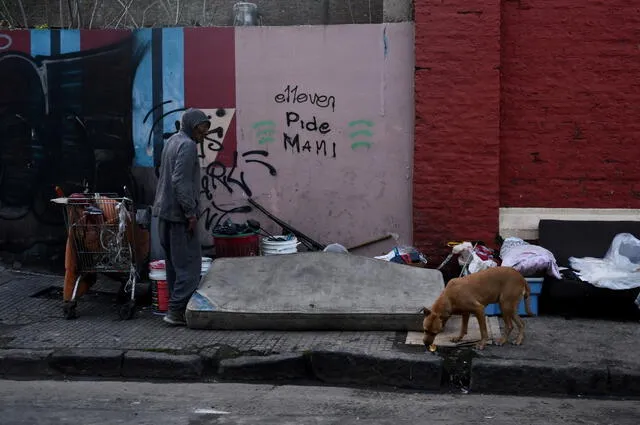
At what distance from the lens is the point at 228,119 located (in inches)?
363

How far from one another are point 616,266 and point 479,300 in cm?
213

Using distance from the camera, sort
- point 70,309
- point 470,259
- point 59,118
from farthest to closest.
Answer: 1. point 59,118
2. point 470,259
3. point 70,309

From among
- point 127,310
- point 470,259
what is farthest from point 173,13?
point 470,259

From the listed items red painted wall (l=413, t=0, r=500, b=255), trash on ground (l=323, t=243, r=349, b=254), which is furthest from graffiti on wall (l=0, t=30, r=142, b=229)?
red painted wall (l=413, t=0, r=500, b=255)

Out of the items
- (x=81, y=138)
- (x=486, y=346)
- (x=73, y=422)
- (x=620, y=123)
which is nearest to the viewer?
(x=73, y=422)

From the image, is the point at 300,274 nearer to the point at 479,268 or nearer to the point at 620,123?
the point at 479,268

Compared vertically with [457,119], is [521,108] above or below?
above

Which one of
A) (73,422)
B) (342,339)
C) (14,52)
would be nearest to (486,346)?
(342,339)

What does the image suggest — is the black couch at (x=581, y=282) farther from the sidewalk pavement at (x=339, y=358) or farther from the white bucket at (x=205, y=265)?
the white bucket at (x=205, y=265)

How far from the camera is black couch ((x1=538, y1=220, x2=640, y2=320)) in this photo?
7.71 metres

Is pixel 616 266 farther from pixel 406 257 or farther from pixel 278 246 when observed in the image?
pixel 278 246

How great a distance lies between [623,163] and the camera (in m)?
8.80

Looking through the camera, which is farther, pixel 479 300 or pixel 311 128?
pixel 311 128

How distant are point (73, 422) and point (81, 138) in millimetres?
4823
